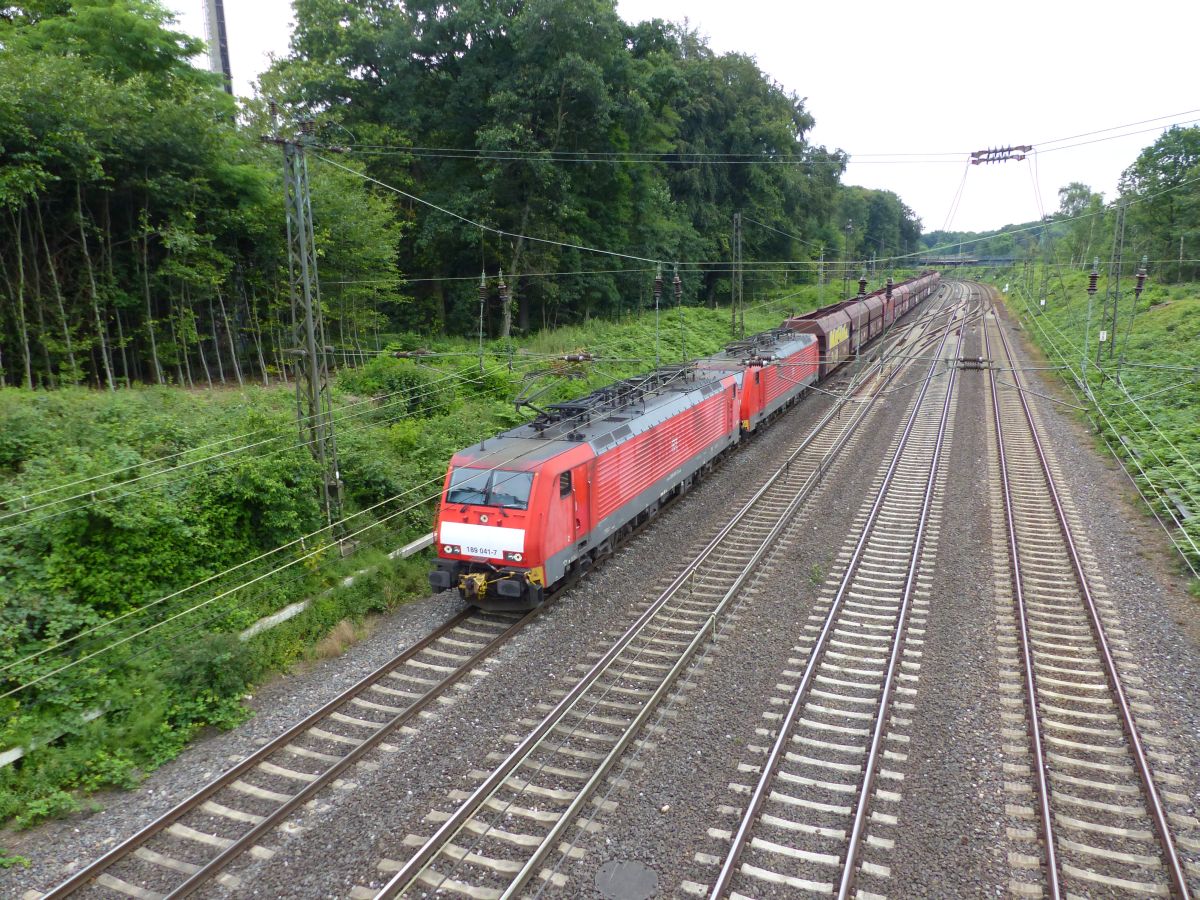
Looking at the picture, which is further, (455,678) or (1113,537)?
(1113,537)

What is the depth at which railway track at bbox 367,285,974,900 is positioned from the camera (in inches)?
299

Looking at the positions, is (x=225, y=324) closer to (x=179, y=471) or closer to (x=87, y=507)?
(x=179, y=471)

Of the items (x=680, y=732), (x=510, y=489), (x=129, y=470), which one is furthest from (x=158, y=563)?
(x=680, y=732)

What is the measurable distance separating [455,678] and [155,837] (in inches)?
170

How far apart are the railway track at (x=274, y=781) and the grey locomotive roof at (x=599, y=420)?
3.38 meters

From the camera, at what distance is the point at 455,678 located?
11406 millimetres

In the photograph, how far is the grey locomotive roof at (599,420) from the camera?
45.8 ft

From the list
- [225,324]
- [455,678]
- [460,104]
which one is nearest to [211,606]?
[455,678]

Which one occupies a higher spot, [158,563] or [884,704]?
[158,563]

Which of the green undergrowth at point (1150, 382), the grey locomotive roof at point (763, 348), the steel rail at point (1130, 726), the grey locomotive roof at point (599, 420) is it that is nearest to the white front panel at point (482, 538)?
the grey locomotive roof at point (599, 420)

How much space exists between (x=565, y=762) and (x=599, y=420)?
27.4 ft

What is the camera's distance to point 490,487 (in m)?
Answer: 13.2

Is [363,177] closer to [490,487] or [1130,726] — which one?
[490,487]

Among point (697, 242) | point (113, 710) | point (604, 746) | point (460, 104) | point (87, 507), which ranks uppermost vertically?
point (460, 104)
